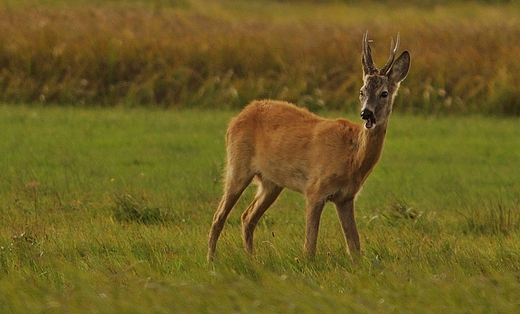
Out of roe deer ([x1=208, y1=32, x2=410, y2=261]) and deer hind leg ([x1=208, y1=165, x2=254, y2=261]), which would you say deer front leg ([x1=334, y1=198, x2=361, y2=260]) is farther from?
deer hind leg ([x1=208, y1=165, x2=254, y2=261])

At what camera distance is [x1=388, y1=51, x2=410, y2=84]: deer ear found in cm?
899

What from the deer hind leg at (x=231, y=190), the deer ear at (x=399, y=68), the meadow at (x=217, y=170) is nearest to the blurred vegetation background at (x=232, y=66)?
the meadow at (x=217, y=170)

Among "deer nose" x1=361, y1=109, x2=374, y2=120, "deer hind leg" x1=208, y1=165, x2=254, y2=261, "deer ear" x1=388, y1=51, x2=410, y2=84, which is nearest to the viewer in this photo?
"deer nose" x1=361, y1=109, x2=374, y2=120

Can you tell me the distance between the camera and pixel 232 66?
22141 millimetres

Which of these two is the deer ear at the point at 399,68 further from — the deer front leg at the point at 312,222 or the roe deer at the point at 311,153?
the deer front leg at the point at 312,222

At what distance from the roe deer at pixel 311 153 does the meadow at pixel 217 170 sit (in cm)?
28

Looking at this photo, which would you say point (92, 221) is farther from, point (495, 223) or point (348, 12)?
point (348, 12)

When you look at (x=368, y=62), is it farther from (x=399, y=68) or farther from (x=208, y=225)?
(x=208, y=225)

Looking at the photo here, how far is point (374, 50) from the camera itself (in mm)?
23203

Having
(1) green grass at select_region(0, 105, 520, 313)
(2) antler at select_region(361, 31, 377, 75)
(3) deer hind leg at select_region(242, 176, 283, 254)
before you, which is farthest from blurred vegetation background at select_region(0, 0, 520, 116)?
(2) antler at select_region(361, 31, 377, 75)

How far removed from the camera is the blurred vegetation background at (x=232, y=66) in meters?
20.9

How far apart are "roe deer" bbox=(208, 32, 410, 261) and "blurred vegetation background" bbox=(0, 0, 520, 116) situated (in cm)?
1039

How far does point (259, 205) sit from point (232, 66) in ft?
40.1

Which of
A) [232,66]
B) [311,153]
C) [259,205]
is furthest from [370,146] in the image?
[232,66]
